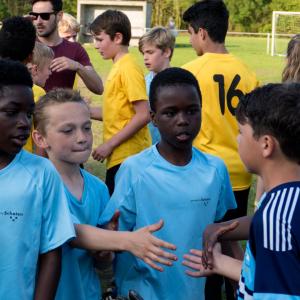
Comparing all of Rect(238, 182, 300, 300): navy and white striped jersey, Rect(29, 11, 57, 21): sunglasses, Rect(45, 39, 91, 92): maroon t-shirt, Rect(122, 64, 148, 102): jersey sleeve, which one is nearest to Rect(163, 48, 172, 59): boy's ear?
Rect(45, 39, 91, 92): maroon t-shirt

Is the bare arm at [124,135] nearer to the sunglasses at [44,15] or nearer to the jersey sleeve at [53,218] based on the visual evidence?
the sunglasses at [44,15]

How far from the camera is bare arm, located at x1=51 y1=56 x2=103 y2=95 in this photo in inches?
195

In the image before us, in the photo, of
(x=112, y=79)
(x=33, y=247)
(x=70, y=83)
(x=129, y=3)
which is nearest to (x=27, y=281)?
(x=33, y=247)

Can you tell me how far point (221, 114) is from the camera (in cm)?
473

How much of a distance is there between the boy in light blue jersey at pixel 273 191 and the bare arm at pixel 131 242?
295mm

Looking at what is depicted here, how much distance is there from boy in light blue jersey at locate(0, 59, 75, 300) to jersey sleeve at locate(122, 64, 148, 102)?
226 centimetres

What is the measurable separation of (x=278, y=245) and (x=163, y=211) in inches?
44.7

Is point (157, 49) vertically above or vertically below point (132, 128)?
above

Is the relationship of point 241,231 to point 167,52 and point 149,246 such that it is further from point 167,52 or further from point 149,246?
point 167,52

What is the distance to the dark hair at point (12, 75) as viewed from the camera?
2.66 meters

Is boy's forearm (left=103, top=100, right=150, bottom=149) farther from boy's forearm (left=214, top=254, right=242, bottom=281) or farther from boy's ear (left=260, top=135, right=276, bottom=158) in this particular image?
boy's ear (left=260, top=135, right=276, bottom=158)

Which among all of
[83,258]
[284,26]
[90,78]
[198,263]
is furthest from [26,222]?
[284,26]

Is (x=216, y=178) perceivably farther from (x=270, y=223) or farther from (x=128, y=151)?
(x=128, y=151)

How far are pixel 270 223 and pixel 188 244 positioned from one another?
111 cm
